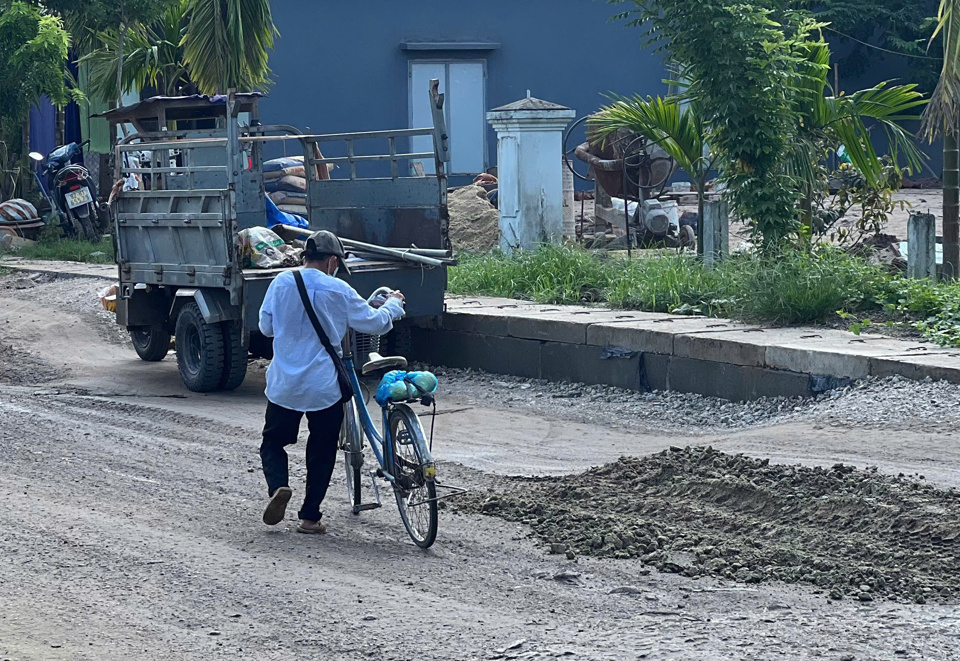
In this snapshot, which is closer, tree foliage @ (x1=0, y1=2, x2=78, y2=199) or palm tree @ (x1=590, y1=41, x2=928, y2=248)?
palm tree @ (x1=590, y1=41, x2=928, y2=248)

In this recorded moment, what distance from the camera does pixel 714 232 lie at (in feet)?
40.8

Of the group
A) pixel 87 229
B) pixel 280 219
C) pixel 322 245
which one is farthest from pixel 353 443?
pixel 87 229

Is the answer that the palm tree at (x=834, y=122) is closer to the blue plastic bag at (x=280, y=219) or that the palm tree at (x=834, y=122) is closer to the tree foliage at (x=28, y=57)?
the blue plastic bag at (x=280, y=219)

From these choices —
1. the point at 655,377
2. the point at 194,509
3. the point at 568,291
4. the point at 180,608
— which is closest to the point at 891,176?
the point at 568,291

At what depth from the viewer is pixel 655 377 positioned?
9.56 metres

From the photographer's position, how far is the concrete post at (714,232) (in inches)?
483

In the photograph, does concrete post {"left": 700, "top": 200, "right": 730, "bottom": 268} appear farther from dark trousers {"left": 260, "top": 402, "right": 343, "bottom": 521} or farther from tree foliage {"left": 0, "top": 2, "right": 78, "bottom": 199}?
tree foliage {"left": 0, "top": 2, "right": 78, "bottom": 199}

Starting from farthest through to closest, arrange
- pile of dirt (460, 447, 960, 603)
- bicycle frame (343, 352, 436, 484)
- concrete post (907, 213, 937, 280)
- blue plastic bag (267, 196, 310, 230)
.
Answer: blue plastic bag (267, 196, 310, 230)
concrete post (907, 213, 937, 280)
bicycle frame (343, 352, 436, 484)
pile of dirt (460, 447, 960, 603)

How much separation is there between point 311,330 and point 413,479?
824 mm

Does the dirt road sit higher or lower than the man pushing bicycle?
lower

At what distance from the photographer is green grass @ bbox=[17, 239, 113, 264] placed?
18859mm

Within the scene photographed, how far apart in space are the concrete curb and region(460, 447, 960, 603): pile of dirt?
6.03ft

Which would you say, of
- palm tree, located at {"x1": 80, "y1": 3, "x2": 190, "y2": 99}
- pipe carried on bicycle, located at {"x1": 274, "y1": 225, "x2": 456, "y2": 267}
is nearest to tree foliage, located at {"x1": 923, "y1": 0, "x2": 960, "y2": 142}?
pipe carried on bicycle, located at {"x1": 274, "y1": 225, "x2": 456, "y2": 267}

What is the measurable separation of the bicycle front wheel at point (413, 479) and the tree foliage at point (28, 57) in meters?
17.0
